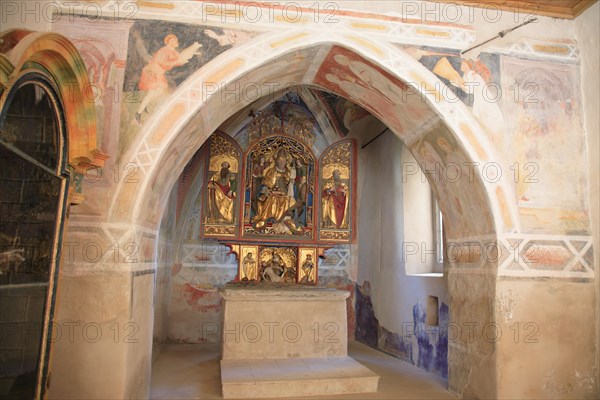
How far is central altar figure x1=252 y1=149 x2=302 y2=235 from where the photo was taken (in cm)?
912

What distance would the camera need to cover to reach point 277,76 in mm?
6234

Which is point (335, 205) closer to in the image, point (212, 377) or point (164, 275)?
point (164, 275)

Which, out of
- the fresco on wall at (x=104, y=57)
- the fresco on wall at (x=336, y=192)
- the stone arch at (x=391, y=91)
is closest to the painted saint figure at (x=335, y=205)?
the fresco on wall at (x=336, y=192)

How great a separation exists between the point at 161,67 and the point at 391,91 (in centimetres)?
279

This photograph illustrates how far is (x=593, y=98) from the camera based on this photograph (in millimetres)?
5773

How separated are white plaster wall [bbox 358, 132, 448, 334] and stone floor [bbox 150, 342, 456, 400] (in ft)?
2.82

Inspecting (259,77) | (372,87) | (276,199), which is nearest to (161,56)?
(259,77)

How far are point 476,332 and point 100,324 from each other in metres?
4.18

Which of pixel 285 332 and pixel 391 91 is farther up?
pixel 391 91

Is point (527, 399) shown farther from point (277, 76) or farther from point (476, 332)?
point (277, 76)

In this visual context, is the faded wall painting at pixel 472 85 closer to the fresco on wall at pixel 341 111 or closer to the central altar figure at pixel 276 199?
the fresco on wall at pixel 341 111

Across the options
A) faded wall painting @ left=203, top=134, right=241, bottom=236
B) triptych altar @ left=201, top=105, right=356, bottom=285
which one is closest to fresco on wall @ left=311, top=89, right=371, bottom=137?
triptych altar @ left=201, top=105, right=356, bottom=285

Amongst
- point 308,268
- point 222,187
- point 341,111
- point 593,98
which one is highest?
point 341,111

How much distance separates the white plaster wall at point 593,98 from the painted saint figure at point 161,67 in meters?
4.66
